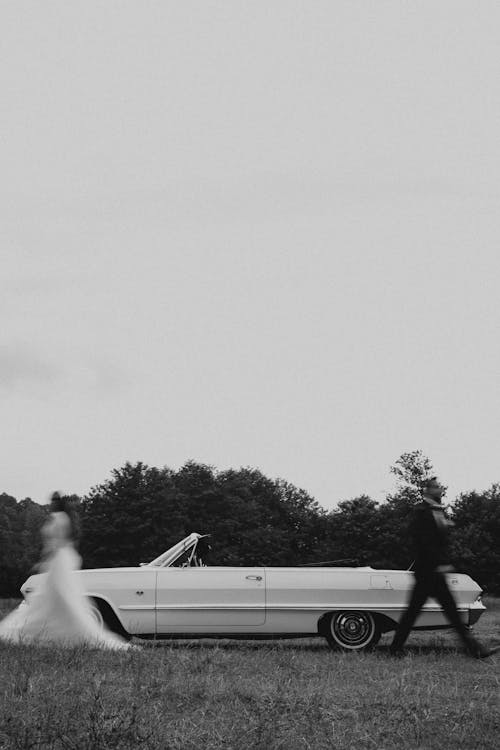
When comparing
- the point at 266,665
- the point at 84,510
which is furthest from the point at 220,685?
the point at 84,510

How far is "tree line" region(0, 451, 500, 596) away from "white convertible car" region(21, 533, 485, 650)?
48404mm

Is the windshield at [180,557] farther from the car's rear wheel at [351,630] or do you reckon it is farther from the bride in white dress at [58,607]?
the car's rear wheel at [351,630]

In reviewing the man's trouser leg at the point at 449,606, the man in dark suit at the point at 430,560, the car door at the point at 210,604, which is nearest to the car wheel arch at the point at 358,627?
the car door at the point at 210,604

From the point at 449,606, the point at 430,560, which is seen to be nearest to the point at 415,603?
the point at 449,606

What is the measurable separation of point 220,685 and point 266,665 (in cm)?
168

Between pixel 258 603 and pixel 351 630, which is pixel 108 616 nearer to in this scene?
pixel 258 603

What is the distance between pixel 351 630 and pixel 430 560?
6.12 feet

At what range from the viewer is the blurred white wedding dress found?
9.51 m

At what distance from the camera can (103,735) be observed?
477 cm

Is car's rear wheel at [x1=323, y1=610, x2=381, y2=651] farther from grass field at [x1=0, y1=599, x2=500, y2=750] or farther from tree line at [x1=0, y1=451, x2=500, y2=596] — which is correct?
tree line at [x1=0, y1=451, x2=500, y2=596]

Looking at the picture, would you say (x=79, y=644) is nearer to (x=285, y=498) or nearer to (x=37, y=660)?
(x=37, y=660)

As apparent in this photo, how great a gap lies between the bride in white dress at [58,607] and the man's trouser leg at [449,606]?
317 centimetres

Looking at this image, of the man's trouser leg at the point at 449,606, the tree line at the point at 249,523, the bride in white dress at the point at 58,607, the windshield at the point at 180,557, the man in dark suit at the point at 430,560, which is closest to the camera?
the man's trouser leg at the point at 449,606

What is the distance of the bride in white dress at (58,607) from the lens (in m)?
9.51
